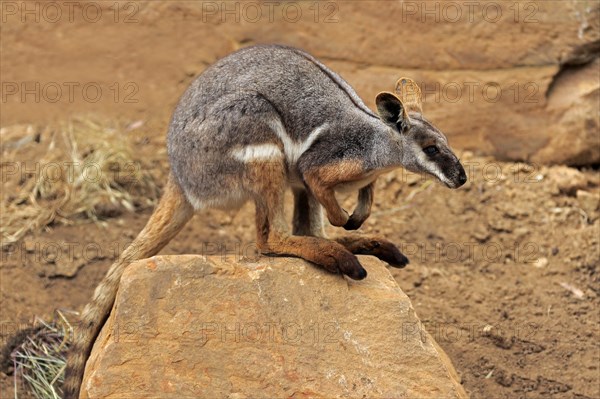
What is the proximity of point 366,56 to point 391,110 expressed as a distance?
4018mm

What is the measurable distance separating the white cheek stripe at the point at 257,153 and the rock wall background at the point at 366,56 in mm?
4187

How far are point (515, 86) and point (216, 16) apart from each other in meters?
3.61

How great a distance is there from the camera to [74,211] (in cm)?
944

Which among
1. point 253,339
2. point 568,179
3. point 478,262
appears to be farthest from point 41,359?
point 568,179

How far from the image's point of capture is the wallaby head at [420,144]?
6.09 meters

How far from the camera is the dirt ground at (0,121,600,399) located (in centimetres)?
773

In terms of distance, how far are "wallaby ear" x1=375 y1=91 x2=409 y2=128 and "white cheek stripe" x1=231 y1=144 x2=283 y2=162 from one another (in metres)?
0.80

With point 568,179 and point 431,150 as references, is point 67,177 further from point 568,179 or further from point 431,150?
point 568,179

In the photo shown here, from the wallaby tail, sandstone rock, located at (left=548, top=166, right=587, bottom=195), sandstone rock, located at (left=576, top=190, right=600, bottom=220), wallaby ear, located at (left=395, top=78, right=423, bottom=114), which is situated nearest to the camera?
the wallaby tail

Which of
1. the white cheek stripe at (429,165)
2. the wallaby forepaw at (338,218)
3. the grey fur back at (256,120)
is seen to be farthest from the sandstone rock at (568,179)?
the wallaby forepaw at (338,218)

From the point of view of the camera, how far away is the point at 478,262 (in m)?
9.09

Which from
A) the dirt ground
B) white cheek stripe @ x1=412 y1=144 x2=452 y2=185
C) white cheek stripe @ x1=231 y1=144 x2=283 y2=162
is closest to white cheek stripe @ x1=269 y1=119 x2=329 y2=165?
white cheek stripe @ x1=231 y1=144 x2=283 y2=162

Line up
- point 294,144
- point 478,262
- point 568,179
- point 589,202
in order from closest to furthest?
point 294,144 < point 478,262 < point 589,202 < point 568,179

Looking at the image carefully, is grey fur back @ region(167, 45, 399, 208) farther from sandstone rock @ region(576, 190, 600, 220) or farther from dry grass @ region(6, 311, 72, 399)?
sandstone rock @ region(576, 190, 600, 220)
